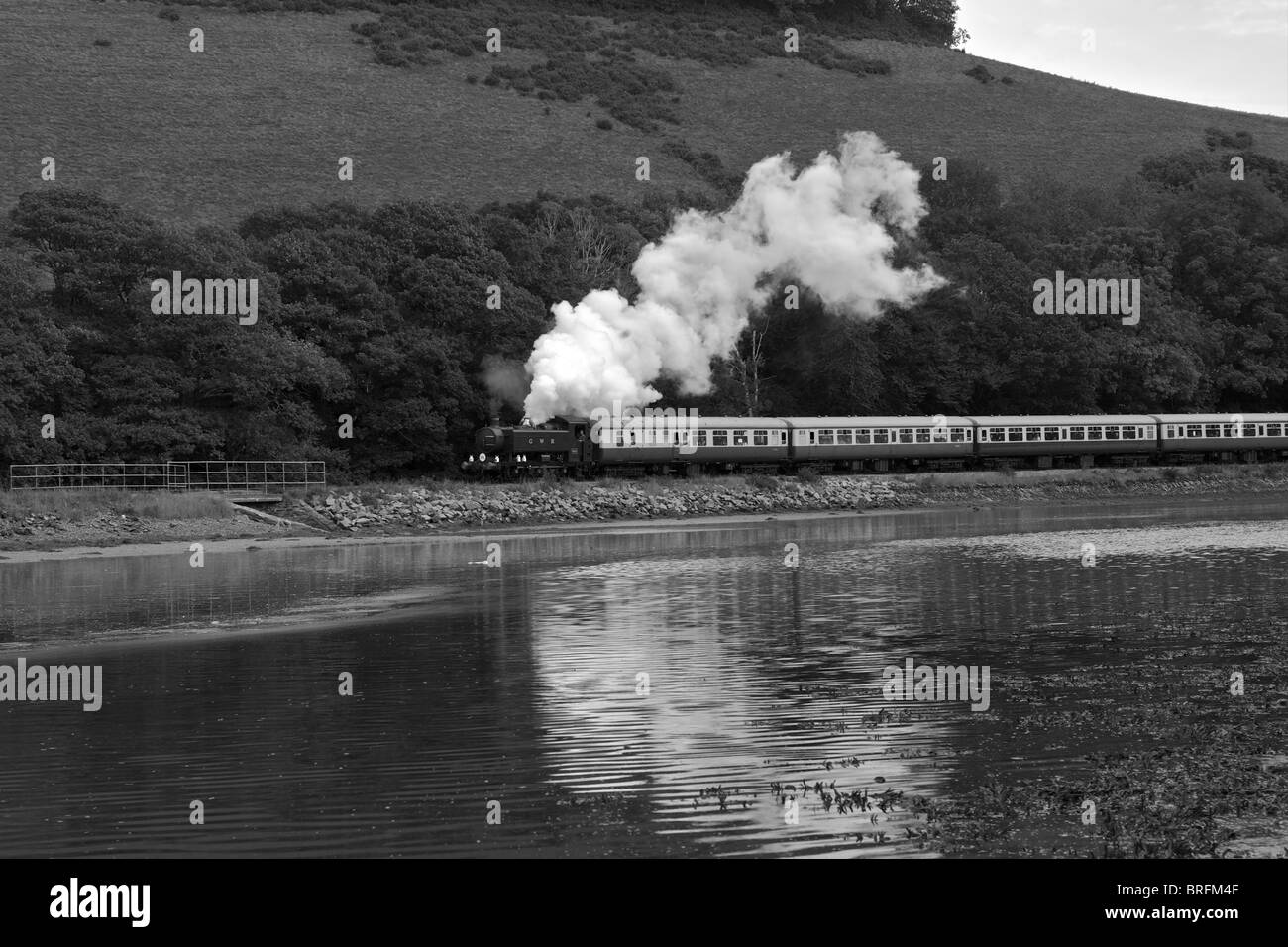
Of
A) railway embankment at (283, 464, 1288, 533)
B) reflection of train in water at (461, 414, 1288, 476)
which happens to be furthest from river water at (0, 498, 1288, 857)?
reflection of train in water at (461, 414, 1288, 476)

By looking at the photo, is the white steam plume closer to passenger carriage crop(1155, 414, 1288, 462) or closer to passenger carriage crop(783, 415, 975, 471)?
passenger carriage crop(783, 415, 975, 471)

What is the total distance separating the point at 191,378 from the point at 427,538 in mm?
15335

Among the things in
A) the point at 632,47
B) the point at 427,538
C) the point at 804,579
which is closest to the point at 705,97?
the point at 632,47

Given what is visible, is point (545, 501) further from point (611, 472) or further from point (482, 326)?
point (482, 326)

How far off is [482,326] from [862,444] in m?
20.3

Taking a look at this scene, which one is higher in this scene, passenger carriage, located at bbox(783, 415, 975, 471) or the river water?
passenger carriage, located at bbox(783, 415, 975, 471)

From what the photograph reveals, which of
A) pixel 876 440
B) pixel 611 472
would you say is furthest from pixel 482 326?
pixel 876 440

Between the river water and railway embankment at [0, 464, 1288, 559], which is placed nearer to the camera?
the river water

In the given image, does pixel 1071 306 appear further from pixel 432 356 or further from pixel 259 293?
pixel 259 293

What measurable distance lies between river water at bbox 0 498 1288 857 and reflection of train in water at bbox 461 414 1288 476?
69.9 ft

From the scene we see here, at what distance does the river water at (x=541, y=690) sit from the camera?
1470cm

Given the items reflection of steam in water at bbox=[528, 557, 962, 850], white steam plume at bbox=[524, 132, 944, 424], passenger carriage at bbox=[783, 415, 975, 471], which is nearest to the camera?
reflection of steam in water at bbox=[528, 557, 962, 850]

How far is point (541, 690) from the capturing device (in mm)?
22219

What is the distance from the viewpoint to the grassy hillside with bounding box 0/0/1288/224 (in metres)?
129
